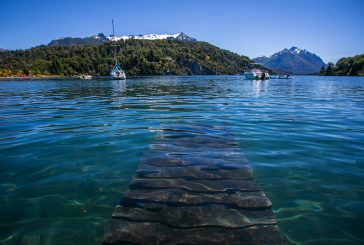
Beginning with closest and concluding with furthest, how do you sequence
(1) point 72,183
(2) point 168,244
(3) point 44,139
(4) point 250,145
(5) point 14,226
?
(2) point 168,244, (5) point 14,226, (1) point 72,183, (4) point 250,145, (3) point 44,139

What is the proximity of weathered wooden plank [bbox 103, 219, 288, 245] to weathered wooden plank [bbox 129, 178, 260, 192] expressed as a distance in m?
1.21

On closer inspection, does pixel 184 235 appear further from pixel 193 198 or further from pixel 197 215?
pixel 193 198

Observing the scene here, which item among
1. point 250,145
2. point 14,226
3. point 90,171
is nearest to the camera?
point 14,226

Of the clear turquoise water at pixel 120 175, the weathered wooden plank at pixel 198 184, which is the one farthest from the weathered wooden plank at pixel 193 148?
the weathered wooden plank at pixel 198 184

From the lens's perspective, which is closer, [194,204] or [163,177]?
[194,204]

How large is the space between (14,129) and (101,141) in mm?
4553

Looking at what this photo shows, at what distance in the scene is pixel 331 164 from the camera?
6281mm

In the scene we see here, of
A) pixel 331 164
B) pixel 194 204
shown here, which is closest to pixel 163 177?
pixel 194 204

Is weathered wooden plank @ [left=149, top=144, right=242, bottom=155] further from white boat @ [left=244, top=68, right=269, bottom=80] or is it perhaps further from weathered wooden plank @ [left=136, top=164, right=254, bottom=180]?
white boat @ [left=244, top=68, right=269, bottom=80]

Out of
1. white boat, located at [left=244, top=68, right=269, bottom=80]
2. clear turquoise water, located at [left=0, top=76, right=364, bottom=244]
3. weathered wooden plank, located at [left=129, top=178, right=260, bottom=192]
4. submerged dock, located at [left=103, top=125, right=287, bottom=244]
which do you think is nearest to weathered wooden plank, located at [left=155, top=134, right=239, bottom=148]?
clear turquoise water, located at [left=0, top=76, right=364, bottom=244]

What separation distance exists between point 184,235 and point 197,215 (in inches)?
20.9

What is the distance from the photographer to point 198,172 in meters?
5.68

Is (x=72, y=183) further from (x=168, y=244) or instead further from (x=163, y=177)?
(x=168, y=244)

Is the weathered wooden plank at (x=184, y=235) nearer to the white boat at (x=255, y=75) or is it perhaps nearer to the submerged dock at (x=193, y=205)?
the submerged dock at (x=193, y=205)
